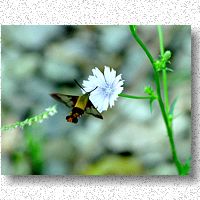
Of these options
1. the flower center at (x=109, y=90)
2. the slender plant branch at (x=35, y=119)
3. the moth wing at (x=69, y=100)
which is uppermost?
the flower center at (x=109, y=90)

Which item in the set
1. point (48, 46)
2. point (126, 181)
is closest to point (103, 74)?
point (48, 46)

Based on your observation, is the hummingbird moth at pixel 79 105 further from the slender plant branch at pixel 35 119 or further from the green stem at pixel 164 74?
the green stem at pixel 164 74

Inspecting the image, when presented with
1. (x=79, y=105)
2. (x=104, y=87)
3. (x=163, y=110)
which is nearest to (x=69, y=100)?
(x=79, y=105)

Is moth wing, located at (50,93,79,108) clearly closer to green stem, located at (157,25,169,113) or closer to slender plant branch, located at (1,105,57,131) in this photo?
slender plant branch, located at (1,105,57,131)

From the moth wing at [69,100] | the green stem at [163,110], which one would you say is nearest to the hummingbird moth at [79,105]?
the moth wing at [69,100]

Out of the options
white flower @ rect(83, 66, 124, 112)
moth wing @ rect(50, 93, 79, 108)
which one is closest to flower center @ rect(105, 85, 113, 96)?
white flower @ rect(83, 66, 124, 112)

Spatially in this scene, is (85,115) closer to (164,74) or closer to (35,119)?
(35,119)
